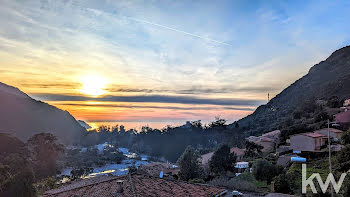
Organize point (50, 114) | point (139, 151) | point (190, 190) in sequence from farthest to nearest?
point (50, 114) < point (139, 151) < point (190, 190)

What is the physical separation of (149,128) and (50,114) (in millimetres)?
33504

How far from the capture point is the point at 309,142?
30219 millimetres

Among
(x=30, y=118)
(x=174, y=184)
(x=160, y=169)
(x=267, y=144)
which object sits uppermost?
(x=174, y=184)

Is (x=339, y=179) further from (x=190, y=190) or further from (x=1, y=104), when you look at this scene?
(x=1, y=104)

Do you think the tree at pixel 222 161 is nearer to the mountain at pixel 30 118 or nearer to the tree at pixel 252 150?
the tree at pixel 252 150

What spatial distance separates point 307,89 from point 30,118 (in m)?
89.4

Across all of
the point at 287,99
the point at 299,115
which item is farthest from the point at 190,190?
the point at 287,99

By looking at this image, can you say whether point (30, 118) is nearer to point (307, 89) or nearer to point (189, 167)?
point (189, 167)

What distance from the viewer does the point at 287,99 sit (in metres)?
96.0

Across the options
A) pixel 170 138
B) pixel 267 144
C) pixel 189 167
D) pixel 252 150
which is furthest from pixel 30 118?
pixel 267 144

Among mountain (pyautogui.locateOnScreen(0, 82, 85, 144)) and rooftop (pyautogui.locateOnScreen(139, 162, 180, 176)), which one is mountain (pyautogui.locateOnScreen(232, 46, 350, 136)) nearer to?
rooftop (pyautogui.locateOnScreen(139, 162, 180, 176))

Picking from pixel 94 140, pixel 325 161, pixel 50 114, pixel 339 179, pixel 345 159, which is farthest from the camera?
pixel 94 140

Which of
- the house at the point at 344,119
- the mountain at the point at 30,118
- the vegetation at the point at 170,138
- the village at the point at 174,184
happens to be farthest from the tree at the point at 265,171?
the mountain at the point at 30,118

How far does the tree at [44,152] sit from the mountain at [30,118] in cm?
1989
